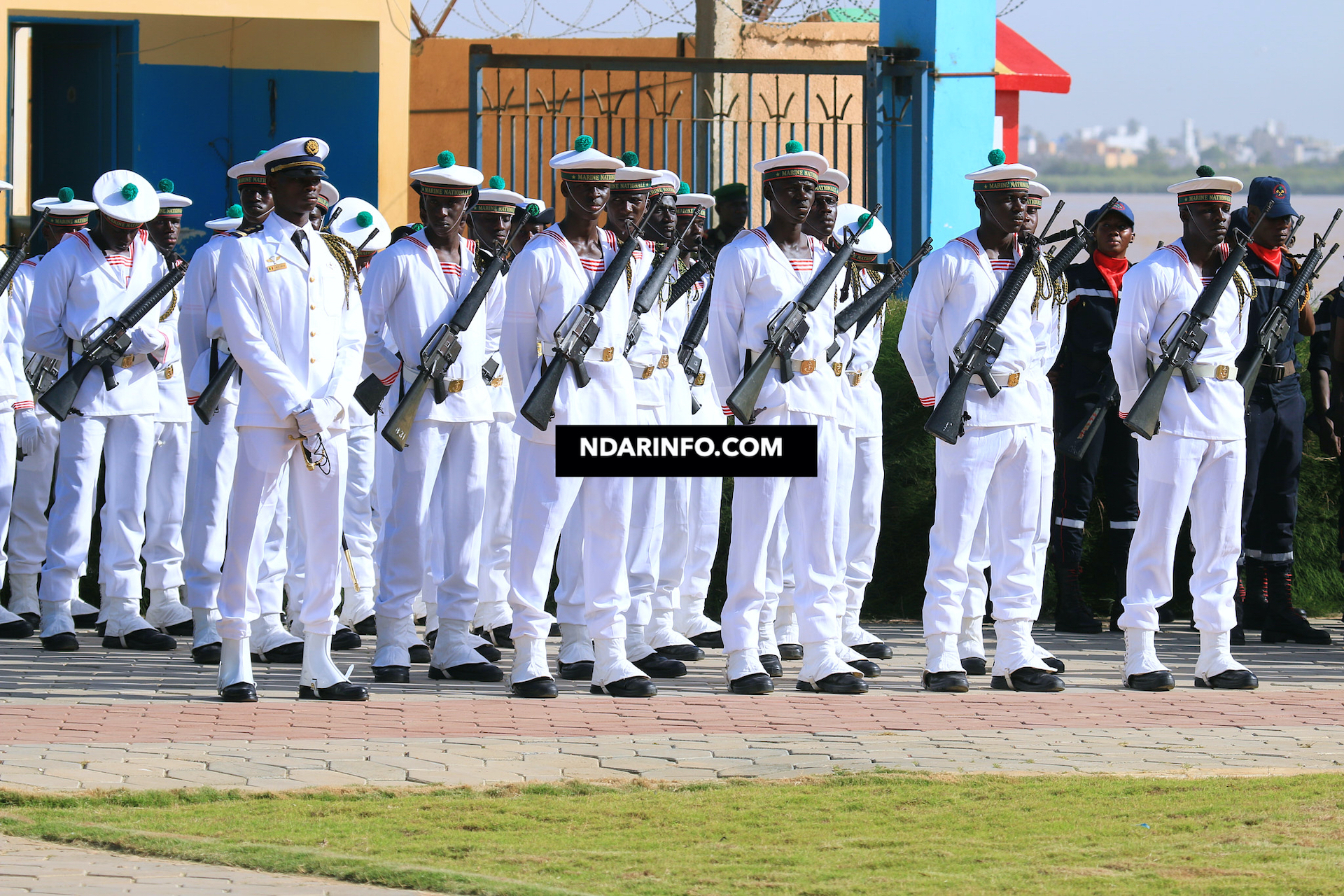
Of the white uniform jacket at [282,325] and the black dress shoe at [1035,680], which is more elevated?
the white uniform jacket at [282,325]

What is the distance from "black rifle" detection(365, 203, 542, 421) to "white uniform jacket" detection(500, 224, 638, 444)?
1.82ft

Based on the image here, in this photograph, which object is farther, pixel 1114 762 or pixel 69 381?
pixel 69 381

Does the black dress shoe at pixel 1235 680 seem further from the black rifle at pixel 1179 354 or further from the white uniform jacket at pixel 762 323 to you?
the white uniform jacket at pixel 762 323

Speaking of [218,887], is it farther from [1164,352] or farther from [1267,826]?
[1164,352]

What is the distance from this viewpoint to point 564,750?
22.7 ft

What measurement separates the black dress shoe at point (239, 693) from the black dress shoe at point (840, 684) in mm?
2385

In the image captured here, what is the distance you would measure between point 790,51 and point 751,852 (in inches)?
579

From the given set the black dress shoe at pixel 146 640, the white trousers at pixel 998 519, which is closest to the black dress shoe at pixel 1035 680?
the white trousers at pixel 998 519

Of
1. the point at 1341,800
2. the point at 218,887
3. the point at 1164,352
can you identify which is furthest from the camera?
the point at 1164,352

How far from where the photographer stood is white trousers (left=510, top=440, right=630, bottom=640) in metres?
8.13

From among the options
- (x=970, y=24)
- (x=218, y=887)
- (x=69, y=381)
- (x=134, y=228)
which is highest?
(x=970, y=24)

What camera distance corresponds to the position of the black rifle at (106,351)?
944 cm

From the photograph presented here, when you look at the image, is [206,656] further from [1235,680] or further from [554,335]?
[1235,680]

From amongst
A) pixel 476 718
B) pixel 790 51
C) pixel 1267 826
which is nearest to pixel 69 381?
pixel 476 718
